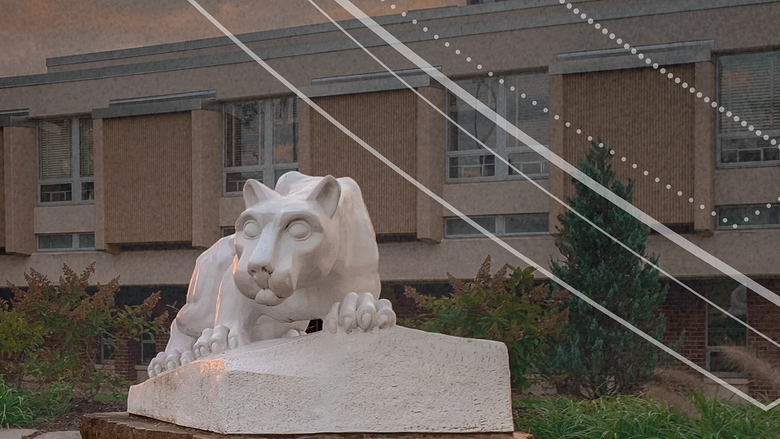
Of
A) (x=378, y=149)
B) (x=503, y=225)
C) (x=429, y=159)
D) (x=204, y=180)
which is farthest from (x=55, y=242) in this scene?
(x=503, y=225)

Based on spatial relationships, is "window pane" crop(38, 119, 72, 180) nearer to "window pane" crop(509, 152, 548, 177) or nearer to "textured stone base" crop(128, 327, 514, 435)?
"window pane" crop(509, 152, 548, 177)

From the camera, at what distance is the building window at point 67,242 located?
2422cm

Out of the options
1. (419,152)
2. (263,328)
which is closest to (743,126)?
(419,152)

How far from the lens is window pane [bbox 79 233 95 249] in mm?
24188

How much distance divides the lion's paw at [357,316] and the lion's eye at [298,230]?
345 millimetres

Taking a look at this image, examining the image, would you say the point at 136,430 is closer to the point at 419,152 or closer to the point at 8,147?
the point at 419,152

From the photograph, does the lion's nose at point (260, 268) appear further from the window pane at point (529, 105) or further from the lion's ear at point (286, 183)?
the window pane at point (529, 105)

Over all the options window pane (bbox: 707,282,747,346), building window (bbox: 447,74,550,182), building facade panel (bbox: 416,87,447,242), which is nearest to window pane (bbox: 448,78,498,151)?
building window (bbox: 447,74,550,182)

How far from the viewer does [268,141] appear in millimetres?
22469

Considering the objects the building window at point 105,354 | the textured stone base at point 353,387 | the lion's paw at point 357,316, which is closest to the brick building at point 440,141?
the building window at point 105,354

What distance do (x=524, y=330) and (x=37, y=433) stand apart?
5501mm

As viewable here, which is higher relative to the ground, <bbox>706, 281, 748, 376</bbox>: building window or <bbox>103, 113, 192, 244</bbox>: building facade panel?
<bbox>103, 113, 192, 244</bbox>: building facade panel

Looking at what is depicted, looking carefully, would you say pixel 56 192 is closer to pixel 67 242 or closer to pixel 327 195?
pixel 67 242

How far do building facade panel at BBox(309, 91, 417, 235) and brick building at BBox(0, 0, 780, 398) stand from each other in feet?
0.13
